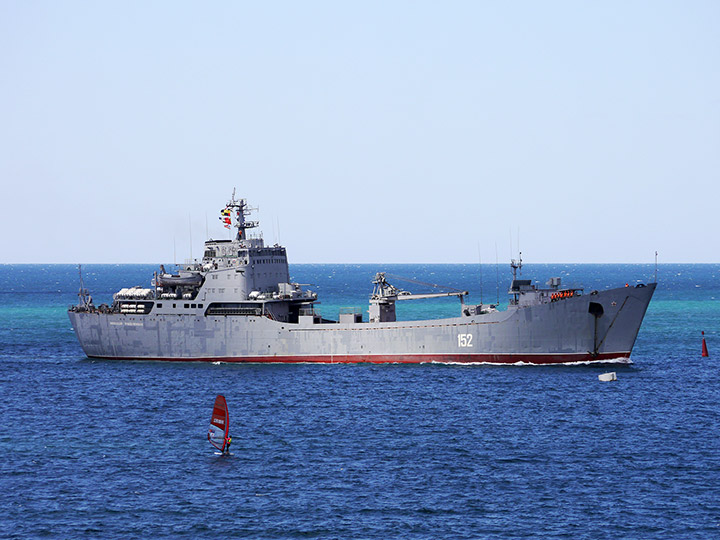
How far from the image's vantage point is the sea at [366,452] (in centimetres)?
3247

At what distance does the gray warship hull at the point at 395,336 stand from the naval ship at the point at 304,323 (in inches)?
2.9

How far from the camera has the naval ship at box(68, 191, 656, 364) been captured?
61469 millimetres

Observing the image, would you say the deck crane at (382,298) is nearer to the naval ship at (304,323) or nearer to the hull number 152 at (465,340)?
the naval ship at (304,323)

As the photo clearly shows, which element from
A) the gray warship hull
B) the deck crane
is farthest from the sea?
the deck crane

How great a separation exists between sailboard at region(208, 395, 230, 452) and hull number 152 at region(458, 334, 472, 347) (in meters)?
25.0

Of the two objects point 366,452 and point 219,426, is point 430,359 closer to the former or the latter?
point 366,452

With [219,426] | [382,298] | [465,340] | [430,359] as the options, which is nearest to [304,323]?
[382,298]

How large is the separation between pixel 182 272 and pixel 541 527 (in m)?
44.8

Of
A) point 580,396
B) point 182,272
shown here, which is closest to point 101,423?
point 182,272

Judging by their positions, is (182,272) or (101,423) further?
(182,272)

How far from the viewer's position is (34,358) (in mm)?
76375

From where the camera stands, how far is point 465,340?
A: 6338cm

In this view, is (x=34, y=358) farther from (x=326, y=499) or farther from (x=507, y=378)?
(x=326, y=499)

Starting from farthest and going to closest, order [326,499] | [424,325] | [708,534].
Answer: [424,325]
[326,499]
[708,534]
